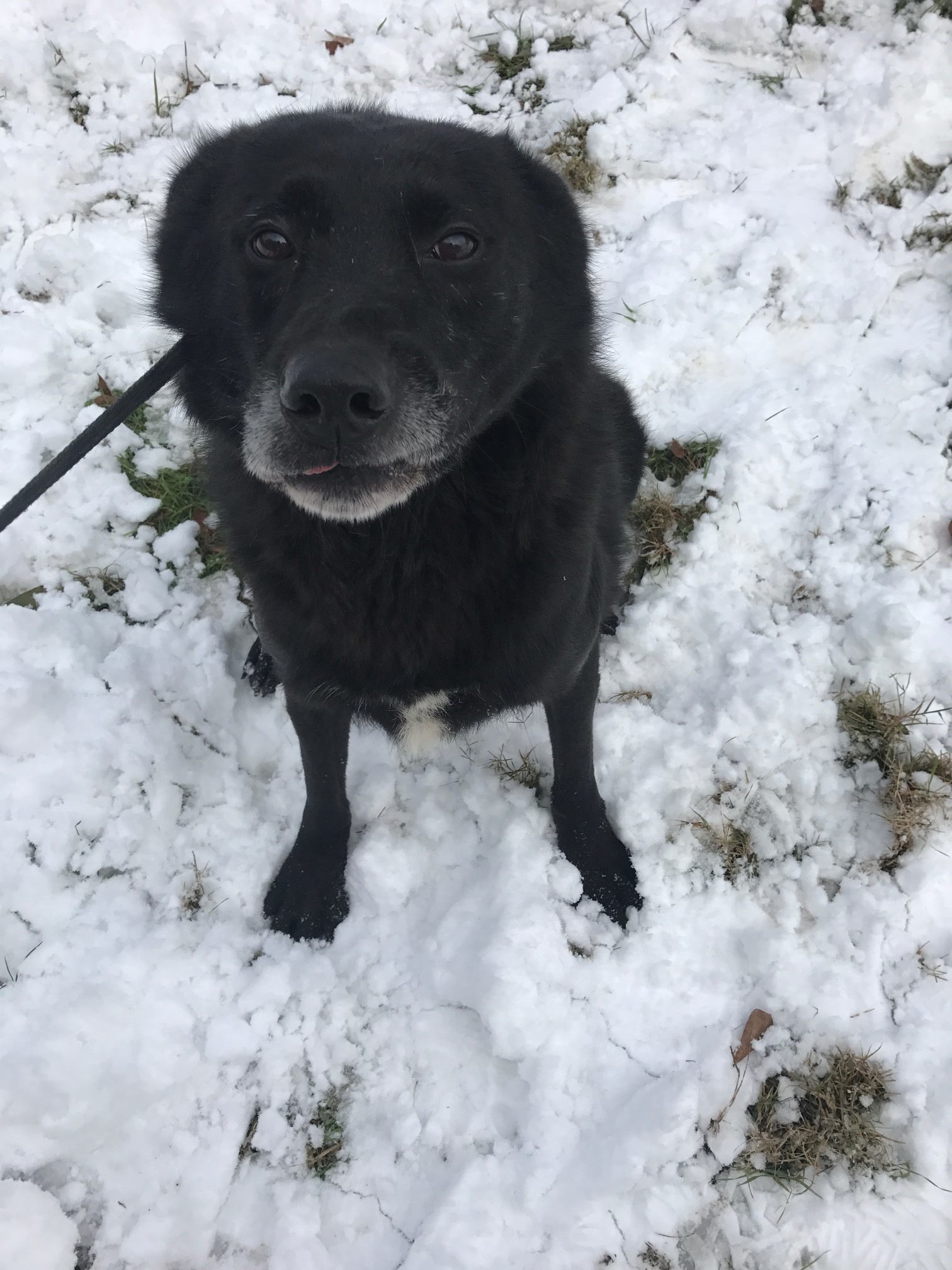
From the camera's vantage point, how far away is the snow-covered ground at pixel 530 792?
1.90 m

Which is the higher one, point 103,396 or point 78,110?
point 78,110

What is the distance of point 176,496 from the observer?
2.92 metres

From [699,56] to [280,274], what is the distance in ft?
10.5

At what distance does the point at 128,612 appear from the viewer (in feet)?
8.98

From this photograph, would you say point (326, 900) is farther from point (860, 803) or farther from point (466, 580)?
point (860, 803)

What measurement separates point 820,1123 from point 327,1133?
1200 millimetres

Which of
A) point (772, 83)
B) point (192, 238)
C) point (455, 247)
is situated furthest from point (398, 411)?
point (772, 83)

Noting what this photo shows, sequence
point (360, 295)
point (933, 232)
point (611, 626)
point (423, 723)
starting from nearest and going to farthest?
point (360, 295)
point (423, 723)
point (611, 626)
point (933, 232)

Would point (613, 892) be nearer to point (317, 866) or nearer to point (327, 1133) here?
point (317, 866)

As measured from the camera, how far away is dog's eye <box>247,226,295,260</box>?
5.15 ft

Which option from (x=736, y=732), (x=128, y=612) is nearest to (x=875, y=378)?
(x=736, y=732)

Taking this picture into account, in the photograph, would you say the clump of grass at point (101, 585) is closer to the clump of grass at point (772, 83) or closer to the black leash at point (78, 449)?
the black leash at point (78, 449)

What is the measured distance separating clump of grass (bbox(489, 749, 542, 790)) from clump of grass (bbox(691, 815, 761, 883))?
48 centimetres

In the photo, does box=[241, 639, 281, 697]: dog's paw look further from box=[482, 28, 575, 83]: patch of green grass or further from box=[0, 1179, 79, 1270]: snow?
box=[482, 28, 575, 83]: patch of green grass
